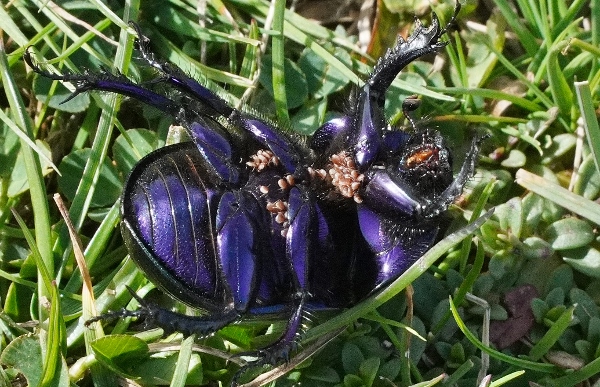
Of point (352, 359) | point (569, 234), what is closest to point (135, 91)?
point (352, 359)

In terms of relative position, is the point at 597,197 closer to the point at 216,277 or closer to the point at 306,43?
the point at 306,43

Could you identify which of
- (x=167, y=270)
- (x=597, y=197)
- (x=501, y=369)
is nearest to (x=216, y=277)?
(x=167, y=270)

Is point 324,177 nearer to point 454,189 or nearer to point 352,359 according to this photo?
point 454,189

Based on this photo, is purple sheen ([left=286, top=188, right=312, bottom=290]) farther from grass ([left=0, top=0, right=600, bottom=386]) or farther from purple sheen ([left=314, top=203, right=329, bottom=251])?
grass ([left=0, top=0, right=600, bottom=386])

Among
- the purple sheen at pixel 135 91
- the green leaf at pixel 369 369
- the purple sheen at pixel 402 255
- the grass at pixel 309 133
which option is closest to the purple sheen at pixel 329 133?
the grass at pixel 309 133

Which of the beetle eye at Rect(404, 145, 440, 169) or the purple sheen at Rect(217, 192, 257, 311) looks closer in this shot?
the purple sheen at Rect(217, 192, 257, 311)

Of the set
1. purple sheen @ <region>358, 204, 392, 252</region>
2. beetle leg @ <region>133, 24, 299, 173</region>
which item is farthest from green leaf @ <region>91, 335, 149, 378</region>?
purple sheen @ <region>358, 204, 392, 252</region>

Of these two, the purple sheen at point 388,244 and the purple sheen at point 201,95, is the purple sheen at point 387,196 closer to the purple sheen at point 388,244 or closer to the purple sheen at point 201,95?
the purple sheen at point 388,244
